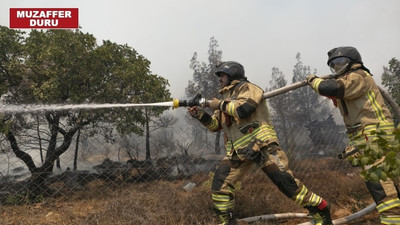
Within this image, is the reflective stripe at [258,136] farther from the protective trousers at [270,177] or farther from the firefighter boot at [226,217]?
the firefighter boot at [226,217]

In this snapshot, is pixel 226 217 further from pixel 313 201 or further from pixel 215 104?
pixel 215 104

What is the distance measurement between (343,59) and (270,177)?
1.39 meters

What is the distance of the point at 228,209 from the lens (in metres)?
3.04

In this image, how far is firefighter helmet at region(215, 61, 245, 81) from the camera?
334 centimetres

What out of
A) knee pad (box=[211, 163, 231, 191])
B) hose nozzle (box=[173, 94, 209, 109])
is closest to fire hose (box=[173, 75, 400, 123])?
hose nozzle (box=[173, 94, 209, 109])

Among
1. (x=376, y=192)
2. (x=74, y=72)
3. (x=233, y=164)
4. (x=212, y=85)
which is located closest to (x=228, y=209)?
(x=233, y=164)

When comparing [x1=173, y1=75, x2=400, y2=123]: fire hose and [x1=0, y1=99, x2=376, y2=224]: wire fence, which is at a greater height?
[x1=173, y1=75, x2=400, y2=123]: fire hose

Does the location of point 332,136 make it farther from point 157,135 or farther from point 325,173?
point 157,135

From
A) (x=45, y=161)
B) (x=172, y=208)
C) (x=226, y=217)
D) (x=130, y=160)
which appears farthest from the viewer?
(x=130, y=160)

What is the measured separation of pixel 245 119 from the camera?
3.12 meters

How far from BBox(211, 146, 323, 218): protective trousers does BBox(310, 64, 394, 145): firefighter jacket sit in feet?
2.29

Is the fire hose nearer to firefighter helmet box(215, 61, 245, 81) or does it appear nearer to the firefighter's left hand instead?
the firefighter's left hand

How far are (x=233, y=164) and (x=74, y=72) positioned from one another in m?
4.85

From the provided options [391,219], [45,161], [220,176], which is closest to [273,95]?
[220,176]
